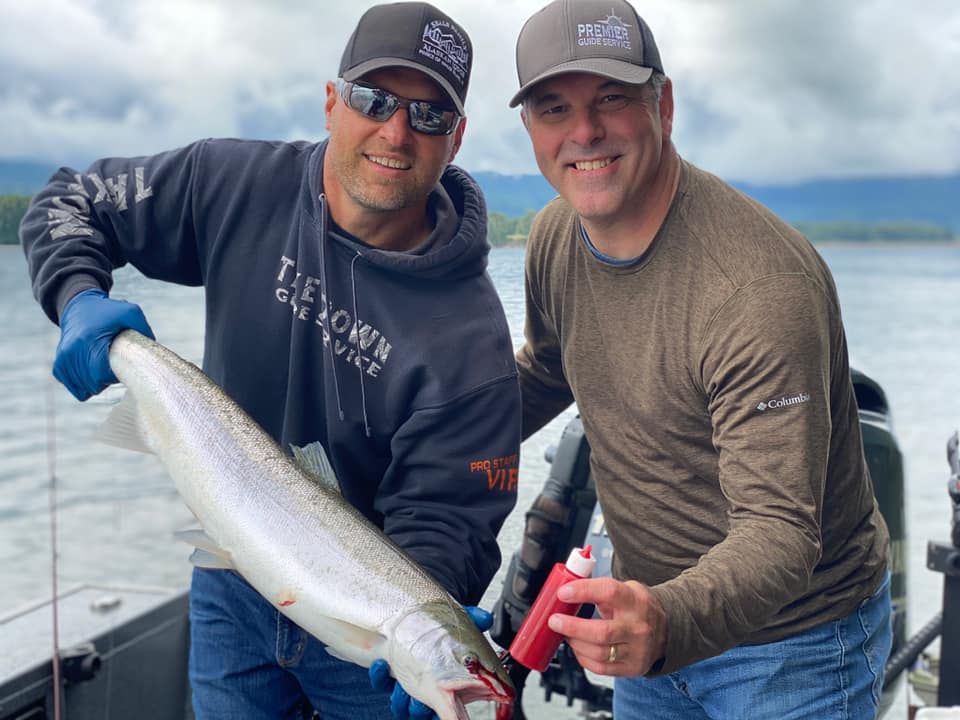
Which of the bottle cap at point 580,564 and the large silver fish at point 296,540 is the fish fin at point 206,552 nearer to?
the large silver fish at point 296,540

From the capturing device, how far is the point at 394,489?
203 cm

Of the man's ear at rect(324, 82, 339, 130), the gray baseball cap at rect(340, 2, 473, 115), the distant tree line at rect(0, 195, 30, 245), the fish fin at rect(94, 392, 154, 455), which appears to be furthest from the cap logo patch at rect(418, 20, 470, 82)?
the distant tree line at rect(0, 195, 30, 245)

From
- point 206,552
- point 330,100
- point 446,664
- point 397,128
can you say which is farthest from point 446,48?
point 446,664

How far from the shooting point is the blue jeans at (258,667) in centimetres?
203

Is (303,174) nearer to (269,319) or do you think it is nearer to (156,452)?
(269,319)

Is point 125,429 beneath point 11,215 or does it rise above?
beneath

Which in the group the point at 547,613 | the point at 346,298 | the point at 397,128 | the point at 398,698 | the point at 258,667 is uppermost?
the point at 397,128

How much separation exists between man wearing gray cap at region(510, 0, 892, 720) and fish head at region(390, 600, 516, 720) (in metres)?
0.28

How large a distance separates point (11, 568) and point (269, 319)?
4.87ft

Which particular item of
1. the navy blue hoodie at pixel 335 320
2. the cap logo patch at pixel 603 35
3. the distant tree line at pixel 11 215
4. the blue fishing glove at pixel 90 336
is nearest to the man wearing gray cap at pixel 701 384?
the cap logo patch at pixel 603 35

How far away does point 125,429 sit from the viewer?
1.77 m

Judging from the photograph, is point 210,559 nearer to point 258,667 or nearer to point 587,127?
point 258,667

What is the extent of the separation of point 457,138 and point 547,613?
1091 mm

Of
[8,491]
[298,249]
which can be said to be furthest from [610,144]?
[8,491]
